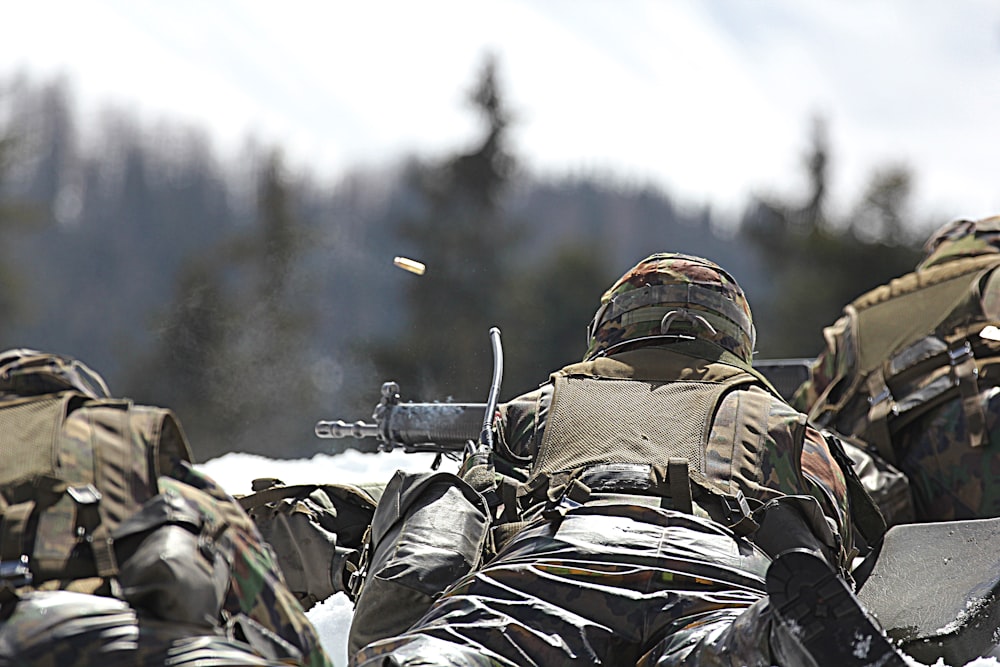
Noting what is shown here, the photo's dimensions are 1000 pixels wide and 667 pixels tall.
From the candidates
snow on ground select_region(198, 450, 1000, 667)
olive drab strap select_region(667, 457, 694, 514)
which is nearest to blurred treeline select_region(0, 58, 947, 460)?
snow on ground select_region(198, 450, 1000, 667)

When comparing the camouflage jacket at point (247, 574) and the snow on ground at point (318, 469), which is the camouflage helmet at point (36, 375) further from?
the snow on ground at point (318, 469)

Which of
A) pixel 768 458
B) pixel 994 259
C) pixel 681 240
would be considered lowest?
pixel 681 240

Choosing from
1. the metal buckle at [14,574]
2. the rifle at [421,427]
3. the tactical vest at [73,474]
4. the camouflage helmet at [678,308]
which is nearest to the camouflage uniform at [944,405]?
the camouflage helmet at [678,308]

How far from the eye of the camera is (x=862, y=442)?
519 cm

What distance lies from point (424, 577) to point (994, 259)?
3.16 meters

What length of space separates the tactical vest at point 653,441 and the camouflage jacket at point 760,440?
0.02m

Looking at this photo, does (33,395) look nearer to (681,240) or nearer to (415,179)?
(415,179)

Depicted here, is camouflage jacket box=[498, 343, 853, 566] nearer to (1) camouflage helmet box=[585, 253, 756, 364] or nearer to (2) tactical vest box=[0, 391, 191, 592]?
(1) camouflage helmet box=[585, 253, 756, 364]

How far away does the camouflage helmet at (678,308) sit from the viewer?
162 inches

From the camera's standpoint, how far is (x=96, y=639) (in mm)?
1961

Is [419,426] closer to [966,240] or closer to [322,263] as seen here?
[966,240]

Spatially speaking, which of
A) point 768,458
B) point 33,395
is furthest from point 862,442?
point 33,395

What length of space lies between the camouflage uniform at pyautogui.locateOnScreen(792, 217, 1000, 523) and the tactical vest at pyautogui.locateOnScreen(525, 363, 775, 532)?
4.65 ft

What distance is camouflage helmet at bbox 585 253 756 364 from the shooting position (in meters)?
4.11
